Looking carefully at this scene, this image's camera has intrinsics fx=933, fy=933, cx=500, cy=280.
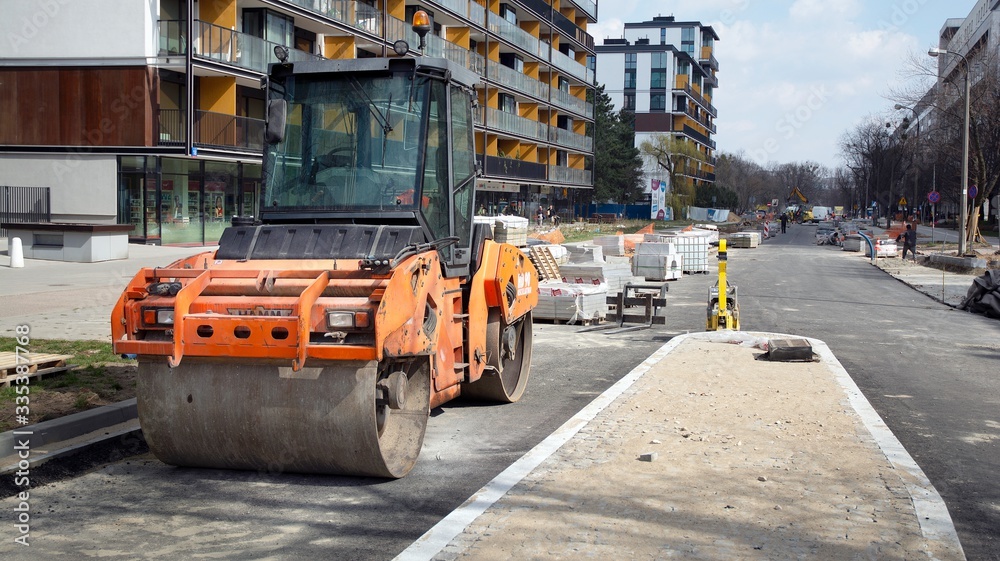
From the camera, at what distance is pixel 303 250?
7.04m

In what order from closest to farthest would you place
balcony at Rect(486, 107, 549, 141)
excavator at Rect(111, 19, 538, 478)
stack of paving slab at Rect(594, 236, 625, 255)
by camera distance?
excavator at Rect(111, 19, 538, 478), stack of paving slab at Rect(594, 236, 625, 255), balcony at Rect(486, 107, 549, 141)

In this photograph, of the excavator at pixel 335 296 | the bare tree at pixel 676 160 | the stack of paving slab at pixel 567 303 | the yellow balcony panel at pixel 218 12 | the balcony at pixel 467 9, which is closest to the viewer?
the excavator at pixel 335 296

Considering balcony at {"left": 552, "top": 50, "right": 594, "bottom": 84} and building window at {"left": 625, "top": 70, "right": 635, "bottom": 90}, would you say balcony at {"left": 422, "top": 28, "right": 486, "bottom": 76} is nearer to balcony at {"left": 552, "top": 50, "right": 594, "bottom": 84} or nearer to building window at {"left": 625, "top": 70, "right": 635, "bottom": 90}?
balcony at {"left": 552, "top": 50, "right": 594, "bottom": 84}

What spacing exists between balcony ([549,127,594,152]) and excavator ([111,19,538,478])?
56359mm

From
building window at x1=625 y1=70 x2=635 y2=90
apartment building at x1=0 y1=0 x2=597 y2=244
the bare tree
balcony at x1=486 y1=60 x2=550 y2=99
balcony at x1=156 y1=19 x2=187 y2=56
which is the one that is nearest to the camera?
apartment building at x1=0 y1=0 x2=597 y2=244

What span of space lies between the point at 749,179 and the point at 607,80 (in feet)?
139

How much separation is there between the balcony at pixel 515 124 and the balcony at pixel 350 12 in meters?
11.6

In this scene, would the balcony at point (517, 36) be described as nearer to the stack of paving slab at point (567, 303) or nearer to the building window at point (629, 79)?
the stack of paving slab at point (567, 303)

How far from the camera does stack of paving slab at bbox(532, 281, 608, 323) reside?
16.7 metres

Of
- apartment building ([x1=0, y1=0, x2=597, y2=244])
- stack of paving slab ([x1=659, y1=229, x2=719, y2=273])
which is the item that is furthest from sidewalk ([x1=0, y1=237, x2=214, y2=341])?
stack of paving slab ([x1=659, y1=229, x2=719, y2=273])

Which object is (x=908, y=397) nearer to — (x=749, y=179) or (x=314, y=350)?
(x=314, y=350)

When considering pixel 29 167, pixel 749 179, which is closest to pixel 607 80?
pixel 749 179

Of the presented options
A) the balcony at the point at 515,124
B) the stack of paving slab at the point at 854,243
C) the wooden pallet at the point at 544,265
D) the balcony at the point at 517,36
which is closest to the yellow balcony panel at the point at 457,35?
the balcony at the point at 517,36

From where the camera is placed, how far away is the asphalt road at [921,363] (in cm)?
695
